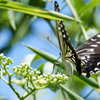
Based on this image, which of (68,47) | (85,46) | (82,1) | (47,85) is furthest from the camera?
(82,1)

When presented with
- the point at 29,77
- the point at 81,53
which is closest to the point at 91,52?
the point at 81,53

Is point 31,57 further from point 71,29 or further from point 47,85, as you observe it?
point 71,29

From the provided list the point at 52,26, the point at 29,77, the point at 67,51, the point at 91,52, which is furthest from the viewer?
the point at 91,52

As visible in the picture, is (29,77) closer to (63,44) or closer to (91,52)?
(63,44)

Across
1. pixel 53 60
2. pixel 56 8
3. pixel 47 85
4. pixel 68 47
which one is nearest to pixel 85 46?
pixel 68 47

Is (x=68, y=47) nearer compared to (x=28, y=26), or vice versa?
(x=68, y=47)

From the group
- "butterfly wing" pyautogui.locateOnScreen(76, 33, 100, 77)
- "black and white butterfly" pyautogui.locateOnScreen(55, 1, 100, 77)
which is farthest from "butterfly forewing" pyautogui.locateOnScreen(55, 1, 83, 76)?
"butterfly wing" pyautogui.locateOnScreen(76, 33, 100, 77)

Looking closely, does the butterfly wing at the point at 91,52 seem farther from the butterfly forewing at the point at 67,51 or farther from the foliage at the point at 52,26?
the butterfly forewing at the point at 67,51

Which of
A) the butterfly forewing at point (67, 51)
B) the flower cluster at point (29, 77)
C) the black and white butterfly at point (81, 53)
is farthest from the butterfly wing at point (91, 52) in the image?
the flower cluster at point (29, 77)
